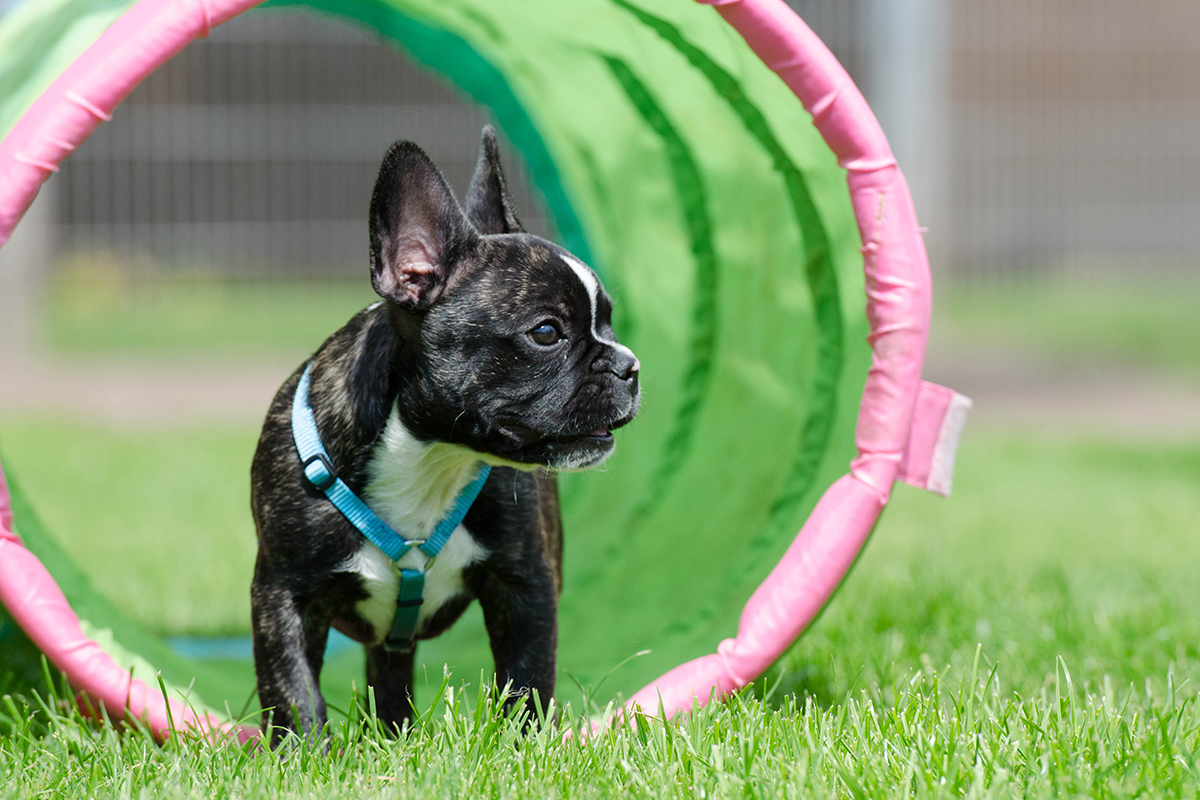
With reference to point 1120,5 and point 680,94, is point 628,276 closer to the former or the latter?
point 680,94

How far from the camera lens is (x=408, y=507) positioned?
9.64 ft

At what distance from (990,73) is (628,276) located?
24.4 ft

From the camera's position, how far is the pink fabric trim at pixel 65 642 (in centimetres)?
278

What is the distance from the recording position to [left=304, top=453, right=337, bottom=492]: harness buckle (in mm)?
2854

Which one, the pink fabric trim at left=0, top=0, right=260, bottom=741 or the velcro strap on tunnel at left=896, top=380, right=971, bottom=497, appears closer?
the pink fabric trim at left=0, top=0, right=260, bottom=741

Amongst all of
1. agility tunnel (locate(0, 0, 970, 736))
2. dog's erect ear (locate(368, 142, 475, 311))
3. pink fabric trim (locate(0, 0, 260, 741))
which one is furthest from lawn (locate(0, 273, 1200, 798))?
dog's erect ear (locate(368, 142, 475, 311))

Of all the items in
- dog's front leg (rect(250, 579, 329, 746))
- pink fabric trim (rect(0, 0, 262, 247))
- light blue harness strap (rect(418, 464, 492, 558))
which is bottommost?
dog's front leg (rect(250, 579, 329, 746))

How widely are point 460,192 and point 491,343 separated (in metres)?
7.92

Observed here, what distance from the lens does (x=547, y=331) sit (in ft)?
9.32

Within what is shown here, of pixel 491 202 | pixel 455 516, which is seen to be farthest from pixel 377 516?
pixel 491 202

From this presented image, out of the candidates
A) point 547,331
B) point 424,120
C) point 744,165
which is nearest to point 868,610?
point 744,165

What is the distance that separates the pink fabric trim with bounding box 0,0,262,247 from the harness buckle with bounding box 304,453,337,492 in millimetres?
770

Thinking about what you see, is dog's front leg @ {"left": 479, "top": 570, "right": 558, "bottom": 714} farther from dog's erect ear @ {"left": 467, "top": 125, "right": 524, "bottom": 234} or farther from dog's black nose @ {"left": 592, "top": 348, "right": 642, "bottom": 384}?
dog's erect ear @ {"left": 467, "top": 125, "right": 524, "bottom": 234}

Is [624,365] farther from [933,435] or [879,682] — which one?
[879,682]
